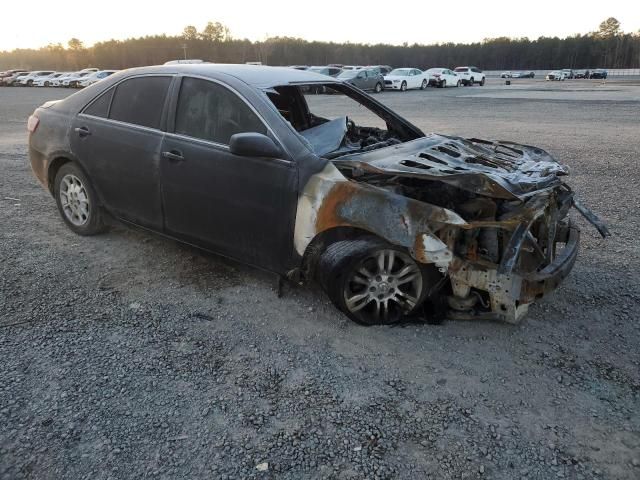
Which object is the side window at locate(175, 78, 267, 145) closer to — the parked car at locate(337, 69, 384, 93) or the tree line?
the parked car at locate(337, 69, 384, 93)

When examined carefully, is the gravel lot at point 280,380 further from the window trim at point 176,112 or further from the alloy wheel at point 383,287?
the window trim at point 176,112

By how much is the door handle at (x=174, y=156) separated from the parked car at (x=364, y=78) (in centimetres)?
2600

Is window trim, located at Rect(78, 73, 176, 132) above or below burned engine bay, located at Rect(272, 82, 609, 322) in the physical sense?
above

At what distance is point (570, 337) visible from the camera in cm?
340

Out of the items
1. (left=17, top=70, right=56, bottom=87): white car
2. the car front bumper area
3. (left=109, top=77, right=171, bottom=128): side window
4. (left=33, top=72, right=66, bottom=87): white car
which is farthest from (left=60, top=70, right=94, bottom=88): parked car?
the car front bumper area

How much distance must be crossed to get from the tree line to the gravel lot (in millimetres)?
80319

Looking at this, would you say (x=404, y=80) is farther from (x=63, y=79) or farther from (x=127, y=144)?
(x=127, y=144)

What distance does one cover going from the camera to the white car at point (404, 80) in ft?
106

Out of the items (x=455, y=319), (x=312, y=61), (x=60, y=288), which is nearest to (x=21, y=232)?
(x=60, y=288)

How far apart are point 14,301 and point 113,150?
55.6 inches

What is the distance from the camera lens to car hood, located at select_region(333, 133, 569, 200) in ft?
10.2

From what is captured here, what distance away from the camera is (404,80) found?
3281cm

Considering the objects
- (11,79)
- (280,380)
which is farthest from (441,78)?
(280,380)

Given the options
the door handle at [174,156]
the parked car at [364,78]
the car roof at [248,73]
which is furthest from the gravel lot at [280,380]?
the parked car at [364,78]
